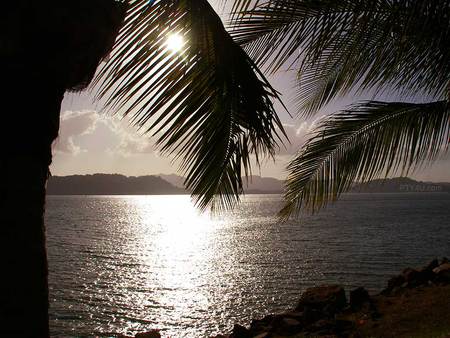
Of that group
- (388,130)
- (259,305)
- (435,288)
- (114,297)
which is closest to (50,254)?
(114,297)

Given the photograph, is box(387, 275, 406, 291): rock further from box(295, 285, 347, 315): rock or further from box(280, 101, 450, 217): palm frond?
box(280, 101, 450, 217): palm frond

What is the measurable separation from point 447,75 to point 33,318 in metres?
3.93

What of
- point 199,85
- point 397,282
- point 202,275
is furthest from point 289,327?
point 202,275

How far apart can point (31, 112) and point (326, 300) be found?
14229 mm

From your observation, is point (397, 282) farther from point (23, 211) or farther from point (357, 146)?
point (23, 211)

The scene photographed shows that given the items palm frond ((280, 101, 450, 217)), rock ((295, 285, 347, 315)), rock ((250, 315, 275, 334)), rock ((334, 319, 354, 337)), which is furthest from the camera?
rock ((295, 285, 347, 315))

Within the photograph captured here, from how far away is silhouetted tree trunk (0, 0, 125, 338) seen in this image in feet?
5.27

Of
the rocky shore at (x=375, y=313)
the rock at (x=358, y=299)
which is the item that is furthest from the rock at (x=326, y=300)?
the rock at (x=358, y=299)

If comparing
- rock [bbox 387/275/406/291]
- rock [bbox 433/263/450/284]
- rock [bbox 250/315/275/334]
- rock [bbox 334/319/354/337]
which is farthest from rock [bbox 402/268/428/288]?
rock [bbox 250/315/275/334]

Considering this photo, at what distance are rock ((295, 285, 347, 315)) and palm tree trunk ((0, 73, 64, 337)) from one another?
43.4 ft

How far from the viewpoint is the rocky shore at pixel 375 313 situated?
32.8 feet

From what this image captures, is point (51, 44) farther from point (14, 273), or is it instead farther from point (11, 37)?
point (14, 273)

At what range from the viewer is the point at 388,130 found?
4.17m

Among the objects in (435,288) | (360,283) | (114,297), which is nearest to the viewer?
(435,288)
